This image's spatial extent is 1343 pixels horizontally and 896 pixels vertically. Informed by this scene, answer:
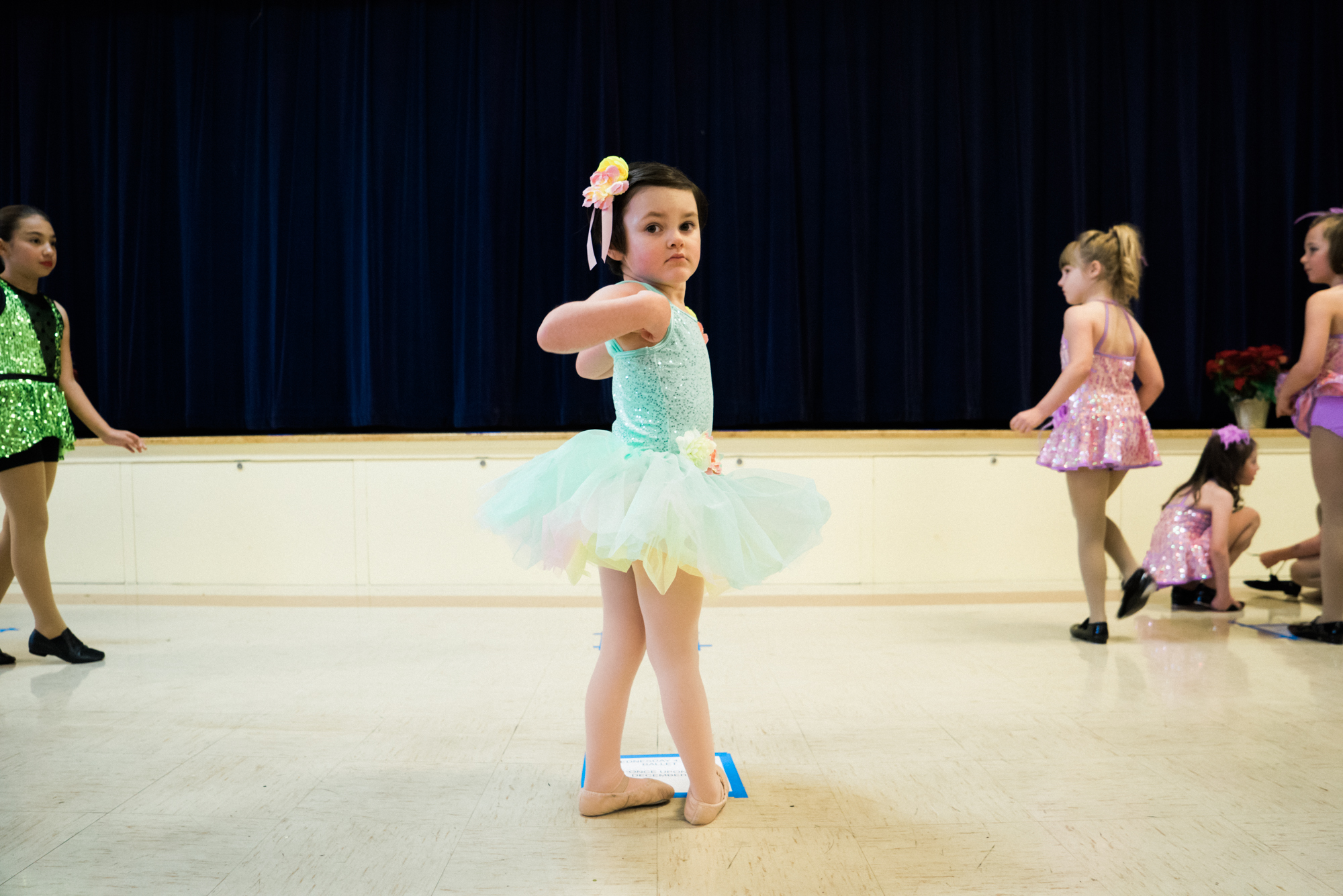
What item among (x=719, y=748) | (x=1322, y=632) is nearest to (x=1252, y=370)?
(x=1322, y=632)

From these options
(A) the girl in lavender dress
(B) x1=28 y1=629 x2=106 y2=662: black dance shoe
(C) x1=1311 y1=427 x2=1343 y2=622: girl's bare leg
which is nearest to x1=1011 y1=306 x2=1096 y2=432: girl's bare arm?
(A) the girl in lavender dress

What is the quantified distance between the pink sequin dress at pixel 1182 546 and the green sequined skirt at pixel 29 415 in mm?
3570

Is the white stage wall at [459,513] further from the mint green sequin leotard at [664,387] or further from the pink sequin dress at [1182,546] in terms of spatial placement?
the mint green sequin leotard at [664,387]

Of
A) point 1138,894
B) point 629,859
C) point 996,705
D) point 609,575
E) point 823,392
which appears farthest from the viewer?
point 823,392

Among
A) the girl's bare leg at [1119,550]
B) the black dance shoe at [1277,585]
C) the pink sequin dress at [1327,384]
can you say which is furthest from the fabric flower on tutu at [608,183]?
the black dance shoe at [1277,585]

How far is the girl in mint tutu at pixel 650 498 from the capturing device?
133 centimetres

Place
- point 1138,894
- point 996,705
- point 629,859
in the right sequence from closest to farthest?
point 1138,894 < point 629,859 < point 996,705

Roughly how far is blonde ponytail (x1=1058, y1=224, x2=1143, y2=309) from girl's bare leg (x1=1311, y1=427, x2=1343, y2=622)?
727mm

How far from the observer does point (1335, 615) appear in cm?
277

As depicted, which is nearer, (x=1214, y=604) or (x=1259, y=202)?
(x=1214, y=604)

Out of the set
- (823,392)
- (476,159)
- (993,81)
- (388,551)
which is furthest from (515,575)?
(993,81)

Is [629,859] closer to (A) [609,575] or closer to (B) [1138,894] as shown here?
(A) [609,575]

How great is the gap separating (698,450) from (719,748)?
732 mm

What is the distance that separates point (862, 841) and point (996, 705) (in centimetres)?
91
